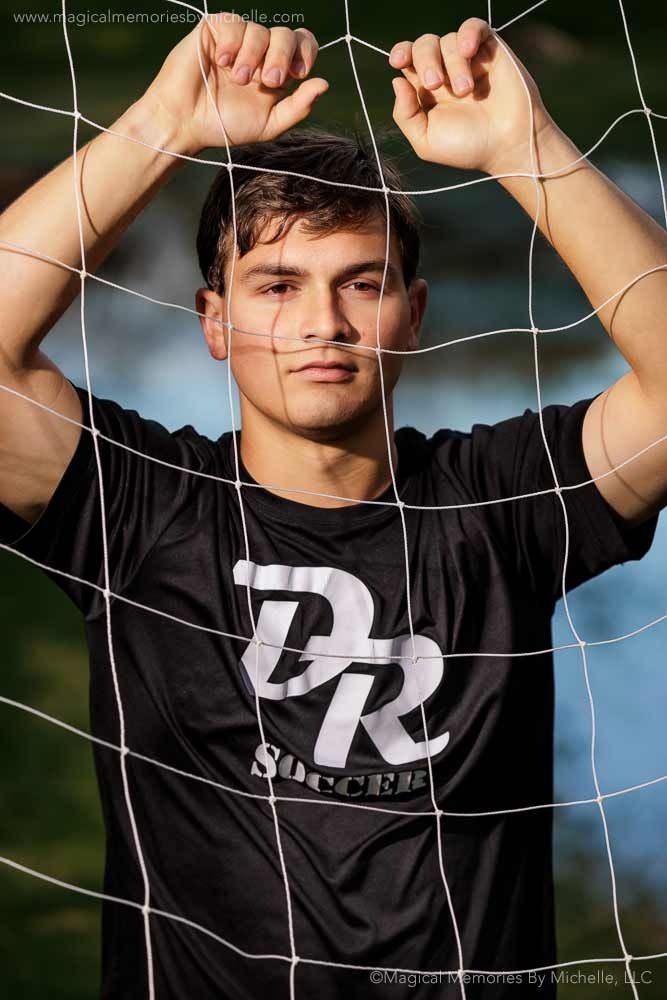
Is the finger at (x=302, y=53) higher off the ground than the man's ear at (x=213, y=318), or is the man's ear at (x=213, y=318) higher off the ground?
the finger at (x=302, y=53)

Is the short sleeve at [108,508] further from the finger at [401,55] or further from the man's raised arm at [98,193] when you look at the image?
the finger at [401,55]

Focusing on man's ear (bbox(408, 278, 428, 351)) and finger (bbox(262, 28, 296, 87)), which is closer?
finger (bbox(262, 28, 296, 87))

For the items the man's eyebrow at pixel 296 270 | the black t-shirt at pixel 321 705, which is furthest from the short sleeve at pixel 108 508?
the man's eyebrow at pixel 296 270

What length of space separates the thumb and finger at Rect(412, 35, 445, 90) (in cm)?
5

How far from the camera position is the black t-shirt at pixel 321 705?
70cm

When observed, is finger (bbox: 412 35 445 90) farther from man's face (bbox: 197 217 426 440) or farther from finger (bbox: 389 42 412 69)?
man's face (bbox: 197 217 426 440)

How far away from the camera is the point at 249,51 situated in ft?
2.24

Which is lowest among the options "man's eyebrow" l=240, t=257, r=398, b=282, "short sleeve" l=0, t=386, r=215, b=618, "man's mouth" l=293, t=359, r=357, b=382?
"short sleeve" l=0, t=386, r=215, b=618

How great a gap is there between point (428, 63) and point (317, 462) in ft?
0.78

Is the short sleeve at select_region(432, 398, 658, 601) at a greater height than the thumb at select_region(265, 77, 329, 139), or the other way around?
the thumb at select_region(265, 77, 329, 139)

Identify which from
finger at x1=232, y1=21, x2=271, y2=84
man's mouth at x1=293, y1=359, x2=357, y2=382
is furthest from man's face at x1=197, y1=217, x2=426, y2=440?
finger at x1=232, y1=21, x2=271, y2=84

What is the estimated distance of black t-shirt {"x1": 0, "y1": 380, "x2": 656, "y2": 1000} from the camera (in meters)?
0.70

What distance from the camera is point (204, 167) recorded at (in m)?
1.75

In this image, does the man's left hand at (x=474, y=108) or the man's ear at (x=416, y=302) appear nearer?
the man's left hand at (x=474, y=108)
